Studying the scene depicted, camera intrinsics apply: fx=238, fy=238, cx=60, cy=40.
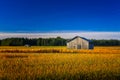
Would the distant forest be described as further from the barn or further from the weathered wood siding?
the weathered wood siding

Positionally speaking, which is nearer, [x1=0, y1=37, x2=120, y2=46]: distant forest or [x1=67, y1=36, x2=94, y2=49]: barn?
[x1=67, y1=36, x2=94, y2=49]: barn

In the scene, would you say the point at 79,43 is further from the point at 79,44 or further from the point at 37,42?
the point at 37,42

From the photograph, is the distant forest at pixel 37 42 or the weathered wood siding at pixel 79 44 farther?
the distant forest at pixel 37 42

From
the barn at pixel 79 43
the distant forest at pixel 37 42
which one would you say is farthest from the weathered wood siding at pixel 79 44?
the distant forest at pixel 37 42

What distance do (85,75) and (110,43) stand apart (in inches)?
4786

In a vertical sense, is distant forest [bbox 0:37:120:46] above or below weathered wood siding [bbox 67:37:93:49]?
above

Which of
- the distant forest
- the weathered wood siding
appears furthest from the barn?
the distant forest

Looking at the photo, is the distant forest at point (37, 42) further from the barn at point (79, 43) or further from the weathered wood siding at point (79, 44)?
the weathered wood siding at point (79, 44)

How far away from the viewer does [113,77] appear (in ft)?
32.8

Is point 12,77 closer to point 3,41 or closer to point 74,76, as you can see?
point 74,76

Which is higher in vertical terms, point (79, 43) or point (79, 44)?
point (79, 43)

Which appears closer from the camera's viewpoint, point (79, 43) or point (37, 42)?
point (79, 43)

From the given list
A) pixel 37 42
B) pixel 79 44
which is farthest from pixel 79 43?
pixel 37 42

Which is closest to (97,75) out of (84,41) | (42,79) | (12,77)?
(42,79)
